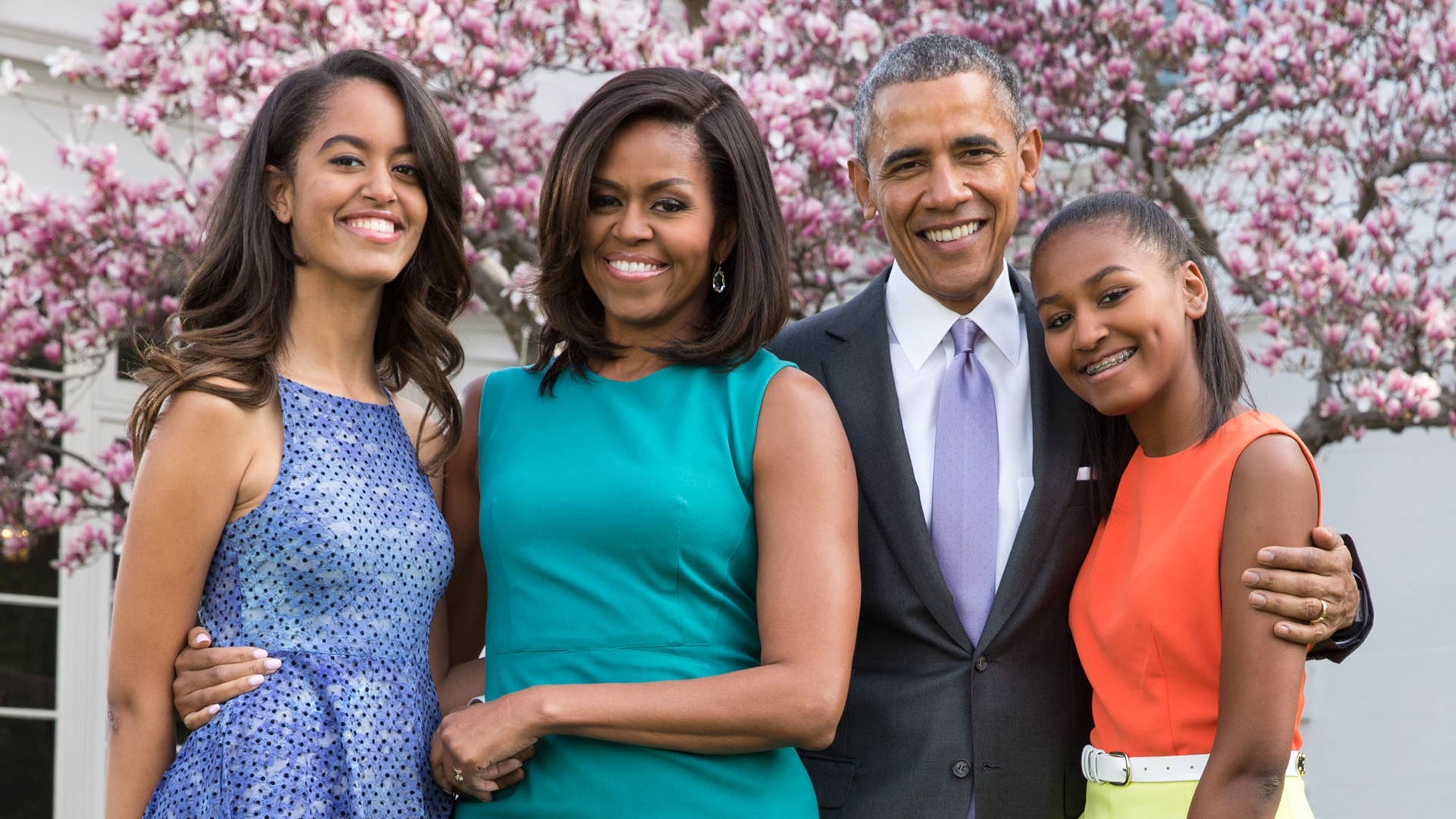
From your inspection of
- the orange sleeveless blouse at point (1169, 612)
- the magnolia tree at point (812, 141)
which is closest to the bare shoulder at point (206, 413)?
the orange sleeveless blouse at point (1169, 612)

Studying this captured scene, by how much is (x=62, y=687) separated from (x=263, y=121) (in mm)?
4786

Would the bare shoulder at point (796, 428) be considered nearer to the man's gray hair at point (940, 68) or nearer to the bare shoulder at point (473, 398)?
the bare shoulder at point (473, 398)

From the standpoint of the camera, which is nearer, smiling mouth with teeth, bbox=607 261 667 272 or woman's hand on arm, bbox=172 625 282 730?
woman's hand on arm, bbox=172 625 282 730

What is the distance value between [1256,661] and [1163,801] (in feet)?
0.96

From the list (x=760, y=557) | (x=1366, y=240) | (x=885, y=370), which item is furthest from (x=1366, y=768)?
(x=760, y=557)

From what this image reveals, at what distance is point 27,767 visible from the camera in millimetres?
6535

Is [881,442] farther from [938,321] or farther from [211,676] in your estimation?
[211,676]

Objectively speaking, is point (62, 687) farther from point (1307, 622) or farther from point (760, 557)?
point (1307, 622)

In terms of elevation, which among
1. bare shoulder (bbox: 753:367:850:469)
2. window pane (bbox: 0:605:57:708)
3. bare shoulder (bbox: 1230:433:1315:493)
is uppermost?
bare shoulder (bbox: 753:367:850:469)

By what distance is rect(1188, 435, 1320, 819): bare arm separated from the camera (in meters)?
2.38

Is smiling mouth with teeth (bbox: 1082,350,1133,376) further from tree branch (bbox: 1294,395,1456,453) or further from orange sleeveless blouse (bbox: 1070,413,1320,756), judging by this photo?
tree branch (bbox: 1294,395,1456,453)

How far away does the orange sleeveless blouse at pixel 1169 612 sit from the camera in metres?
2.52

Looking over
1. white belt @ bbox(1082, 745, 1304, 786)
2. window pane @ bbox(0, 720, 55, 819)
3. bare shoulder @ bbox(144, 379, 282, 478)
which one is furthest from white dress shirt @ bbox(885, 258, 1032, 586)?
window pane @ bbox(0, 720, 55, 819)

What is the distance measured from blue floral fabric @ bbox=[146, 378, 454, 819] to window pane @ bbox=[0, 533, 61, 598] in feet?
14.9
